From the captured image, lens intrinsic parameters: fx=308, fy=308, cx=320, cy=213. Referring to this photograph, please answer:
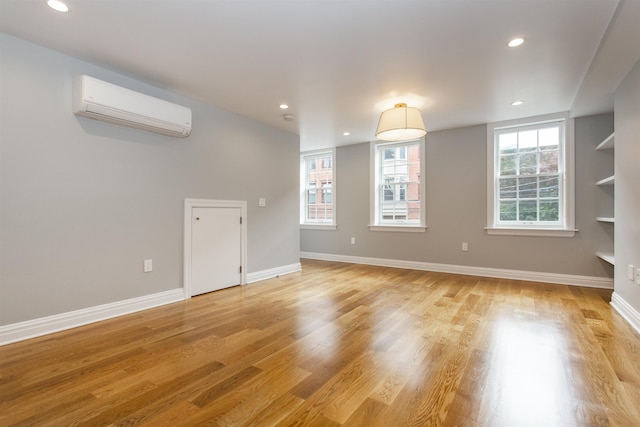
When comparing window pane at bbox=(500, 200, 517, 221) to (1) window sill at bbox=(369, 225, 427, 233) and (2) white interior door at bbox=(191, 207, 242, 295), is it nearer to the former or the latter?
(1) window sill at bbox=(369, 225, 427, 233)

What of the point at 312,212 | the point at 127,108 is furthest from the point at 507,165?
the point at 127,108

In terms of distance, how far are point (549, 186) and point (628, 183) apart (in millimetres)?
1572

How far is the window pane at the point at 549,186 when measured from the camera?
170 inches

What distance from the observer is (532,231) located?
4355 mm

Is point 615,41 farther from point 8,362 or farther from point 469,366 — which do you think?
point 8,362

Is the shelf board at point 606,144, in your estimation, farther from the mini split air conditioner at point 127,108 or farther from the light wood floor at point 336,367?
the mini split air conditioner at point 127,108

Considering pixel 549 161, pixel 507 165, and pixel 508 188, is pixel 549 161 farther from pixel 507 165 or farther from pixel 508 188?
pixel 508 188

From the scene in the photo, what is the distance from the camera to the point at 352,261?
19.7 ft

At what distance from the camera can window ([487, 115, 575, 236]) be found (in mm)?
4203

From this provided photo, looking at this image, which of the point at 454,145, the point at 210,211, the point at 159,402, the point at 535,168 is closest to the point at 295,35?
the point at 210,211

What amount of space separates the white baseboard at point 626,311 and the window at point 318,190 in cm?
417

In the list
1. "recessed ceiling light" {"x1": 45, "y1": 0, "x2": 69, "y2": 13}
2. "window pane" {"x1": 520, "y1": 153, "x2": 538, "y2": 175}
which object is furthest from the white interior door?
"window pane" {"x1": 520, "y1": 153, "x2": 538, "y2": 175}

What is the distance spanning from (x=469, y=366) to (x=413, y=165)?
393 centimetres

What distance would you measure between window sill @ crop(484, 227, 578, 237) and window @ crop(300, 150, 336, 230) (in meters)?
2.86
